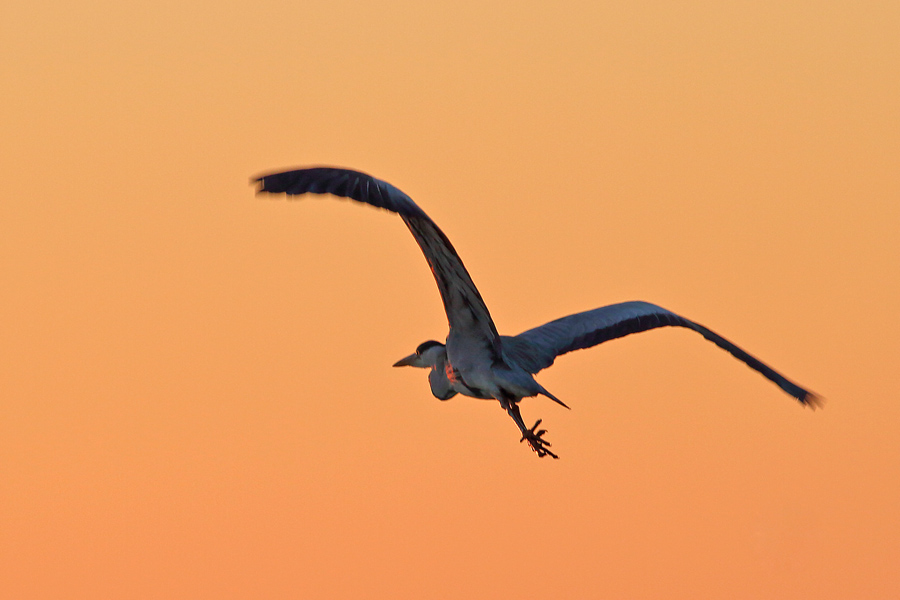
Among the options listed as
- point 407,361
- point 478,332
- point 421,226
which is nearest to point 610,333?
point 407,361

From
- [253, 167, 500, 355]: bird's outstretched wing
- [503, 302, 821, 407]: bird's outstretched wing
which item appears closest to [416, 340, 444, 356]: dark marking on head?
[503, 302, 821, 407]: bird's outstretched wing

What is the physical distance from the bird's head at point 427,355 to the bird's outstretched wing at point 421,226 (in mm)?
841

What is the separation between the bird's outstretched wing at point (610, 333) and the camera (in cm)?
1160

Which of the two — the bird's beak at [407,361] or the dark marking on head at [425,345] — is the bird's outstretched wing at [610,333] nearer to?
the dark marking on head at [425,345]

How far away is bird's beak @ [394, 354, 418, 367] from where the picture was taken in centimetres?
1169

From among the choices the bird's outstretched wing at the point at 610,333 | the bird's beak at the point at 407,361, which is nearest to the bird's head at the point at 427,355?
the bird's beak at the point at 407,361

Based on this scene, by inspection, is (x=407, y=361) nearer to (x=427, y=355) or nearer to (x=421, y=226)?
(x=427, y=355)

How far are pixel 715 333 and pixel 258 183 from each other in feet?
22.7

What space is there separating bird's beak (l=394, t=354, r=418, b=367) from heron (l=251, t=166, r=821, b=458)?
1 cm

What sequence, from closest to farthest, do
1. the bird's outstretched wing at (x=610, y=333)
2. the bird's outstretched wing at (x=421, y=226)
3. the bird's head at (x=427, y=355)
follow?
the bird's outstretched wing at (x=421, y=226) → the bird's head at (x=427, y=355) → the bird's outstretched wing at (x=610, y=333)

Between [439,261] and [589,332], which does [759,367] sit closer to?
[589,332]

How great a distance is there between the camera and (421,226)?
8492mm

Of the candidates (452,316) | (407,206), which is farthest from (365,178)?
(452,316)

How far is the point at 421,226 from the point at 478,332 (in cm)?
184
